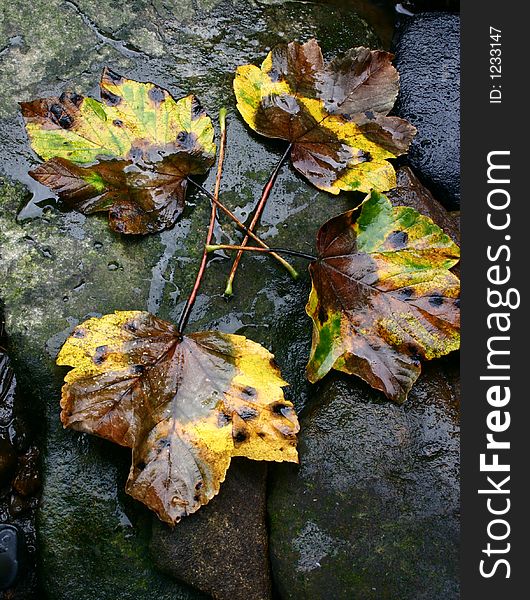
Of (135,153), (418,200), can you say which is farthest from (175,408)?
(418,200)

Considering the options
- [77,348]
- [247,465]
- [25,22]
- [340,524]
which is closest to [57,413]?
[77,348]

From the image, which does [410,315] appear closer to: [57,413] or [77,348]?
[77,348]

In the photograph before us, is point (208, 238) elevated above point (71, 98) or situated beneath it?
situated beneath

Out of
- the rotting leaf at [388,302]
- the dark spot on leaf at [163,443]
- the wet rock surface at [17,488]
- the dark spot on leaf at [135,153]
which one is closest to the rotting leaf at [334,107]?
the rotting leaf at [388,302]

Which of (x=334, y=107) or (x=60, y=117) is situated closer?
(x=60, y=117)

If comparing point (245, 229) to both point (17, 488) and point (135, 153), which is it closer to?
point (135, 153)

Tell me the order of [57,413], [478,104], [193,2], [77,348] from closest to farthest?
1. [77,348]
2. [57,413]
3. [478,104]
4. [193,2]
